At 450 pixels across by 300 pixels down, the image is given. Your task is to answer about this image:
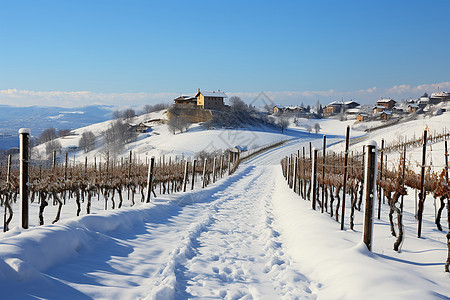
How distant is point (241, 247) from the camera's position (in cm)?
537

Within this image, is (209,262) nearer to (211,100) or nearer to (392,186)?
(392,186)

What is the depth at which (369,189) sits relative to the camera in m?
4.82

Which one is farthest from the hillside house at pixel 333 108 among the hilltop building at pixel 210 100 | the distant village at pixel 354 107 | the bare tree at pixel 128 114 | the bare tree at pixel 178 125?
the bare tree at pixel 178 125

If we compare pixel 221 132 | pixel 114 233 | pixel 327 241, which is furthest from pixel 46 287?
pixel 221 132

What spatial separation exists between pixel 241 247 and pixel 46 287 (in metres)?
3.08

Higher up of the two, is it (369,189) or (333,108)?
(333,108)

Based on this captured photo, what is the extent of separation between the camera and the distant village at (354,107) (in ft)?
265

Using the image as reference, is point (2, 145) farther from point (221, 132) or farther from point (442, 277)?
point (442, 277)

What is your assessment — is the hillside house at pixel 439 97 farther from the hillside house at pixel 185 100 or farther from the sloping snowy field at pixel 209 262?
the sloping snowy field at pixel 209 262

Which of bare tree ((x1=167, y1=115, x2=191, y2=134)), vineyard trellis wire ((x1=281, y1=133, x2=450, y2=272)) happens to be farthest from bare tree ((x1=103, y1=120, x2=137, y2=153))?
vineyard trellis wire ((x1=281, y1=133, x2=450, y2=272))

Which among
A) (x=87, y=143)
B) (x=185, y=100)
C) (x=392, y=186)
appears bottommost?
(x=87, y=143)

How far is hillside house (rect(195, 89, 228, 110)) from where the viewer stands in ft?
263

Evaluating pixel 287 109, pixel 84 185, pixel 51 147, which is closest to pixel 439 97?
pixel 287 109

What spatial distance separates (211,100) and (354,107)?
72.4m
